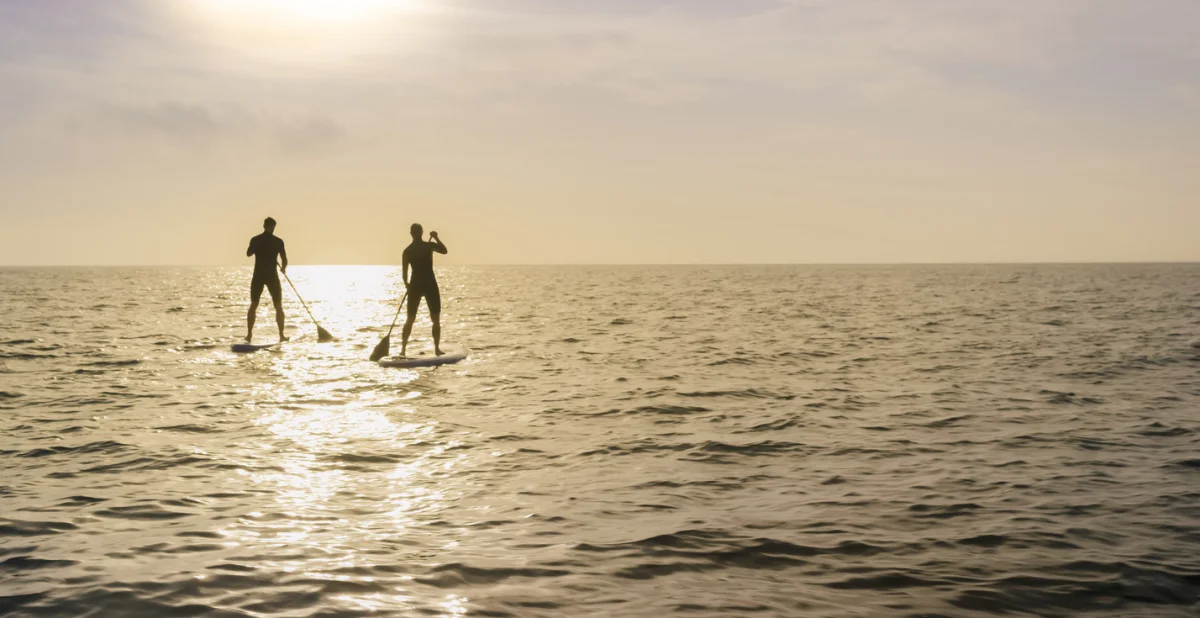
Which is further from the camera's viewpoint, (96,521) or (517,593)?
(96,521)

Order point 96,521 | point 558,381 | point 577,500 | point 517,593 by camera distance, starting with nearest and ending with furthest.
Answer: point 517,593, point 96,521, point 577,500, point 558,381

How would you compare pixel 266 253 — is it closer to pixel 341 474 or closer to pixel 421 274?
pixel 421 274

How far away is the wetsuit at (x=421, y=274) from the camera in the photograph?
1853 cm

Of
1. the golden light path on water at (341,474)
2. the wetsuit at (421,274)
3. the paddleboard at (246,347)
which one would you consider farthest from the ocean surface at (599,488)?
the wetsuit at (421,274)

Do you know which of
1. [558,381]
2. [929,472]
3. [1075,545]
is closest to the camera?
[1075,545]

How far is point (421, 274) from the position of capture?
60.8ft

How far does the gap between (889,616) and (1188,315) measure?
109 ft

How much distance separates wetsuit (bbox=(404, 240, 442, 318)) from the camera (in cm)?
1853

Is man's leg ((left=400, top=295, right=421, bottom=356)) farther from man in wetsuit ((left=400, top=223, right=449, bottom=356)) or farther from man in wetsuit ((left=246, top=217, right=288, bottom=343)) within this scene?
man in wetsuit ((left=246, top=217, right=288, bottom=343))

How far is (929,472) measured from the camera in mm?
8961

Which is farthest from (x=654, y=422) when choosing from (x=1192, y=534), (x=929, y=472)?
(x=1192, y=534)

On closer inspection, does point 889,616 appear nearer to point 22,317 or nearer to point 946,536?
point 946,536

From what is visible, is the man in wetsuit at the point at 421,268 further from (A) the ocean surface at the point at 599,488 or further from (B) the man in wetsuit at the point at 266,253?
(B) the man in wetsuit at the point at 266,253

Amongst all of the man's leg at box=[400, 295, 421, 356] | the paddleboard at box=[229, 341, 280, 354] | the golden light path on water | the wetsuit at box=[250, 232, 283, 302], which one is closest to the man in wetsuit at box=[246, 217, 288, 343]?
the wetsuit at box=[250, 232, 283, 302]
